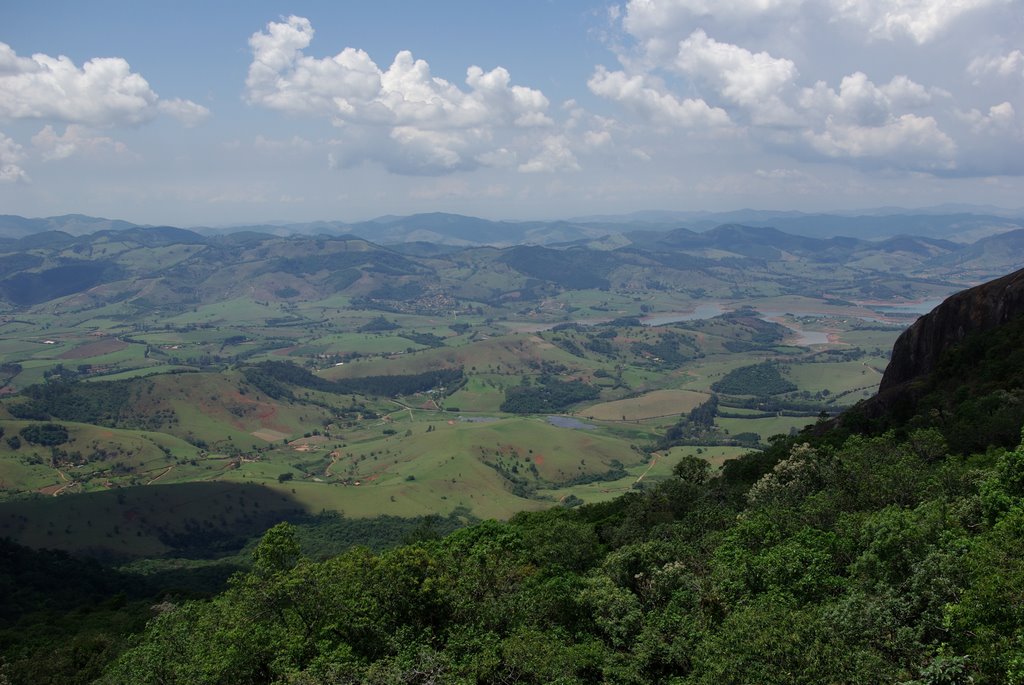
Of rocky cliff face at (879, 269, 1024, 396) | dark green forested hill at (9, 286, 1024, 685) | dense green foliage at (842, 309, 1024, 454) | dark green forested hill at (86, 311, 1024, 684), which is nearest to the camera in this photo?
dark green forested hill at (86, 311, 1024, 684)

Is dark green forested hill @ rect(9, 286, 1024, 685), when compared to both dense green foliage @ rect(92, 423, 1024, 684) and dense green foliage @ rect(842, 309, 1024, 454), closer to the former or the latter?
dense green foliage @ rect(92, 423, 1024, 684)

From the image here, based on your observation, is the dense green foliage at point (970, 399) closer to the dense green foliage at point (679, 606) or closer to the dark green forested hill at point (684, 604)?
the dark green forested hill at point (684, 604)

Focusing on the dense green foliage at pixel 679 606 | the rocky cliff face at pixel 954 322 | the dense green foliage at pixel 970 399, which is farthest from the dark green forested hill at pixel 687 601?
the rocky cliff face at pixel 954 322

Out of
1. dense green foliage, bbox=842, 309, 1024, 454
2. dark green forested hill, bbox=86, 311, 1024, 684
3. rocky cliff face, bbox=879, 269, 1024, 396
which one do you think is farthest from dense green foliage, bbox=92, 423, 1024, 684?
rocky cliff face, bbox=879, 269, 1024, 396

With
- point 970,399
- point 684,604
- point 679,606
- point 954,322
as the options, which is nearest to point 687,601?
point 684,604

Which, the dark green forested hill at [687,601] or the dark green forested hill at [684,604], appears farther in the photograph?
the dark green forested hill at [687,601]

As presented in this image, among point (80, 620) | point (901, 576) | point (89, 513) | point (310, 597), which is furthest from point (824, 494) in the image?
point (89, 513)

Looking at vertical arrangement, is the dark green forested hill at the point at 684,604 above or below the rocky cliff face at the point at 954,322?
below

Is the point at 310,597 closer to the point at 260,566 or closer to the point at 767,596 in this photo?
the point at 260,566
